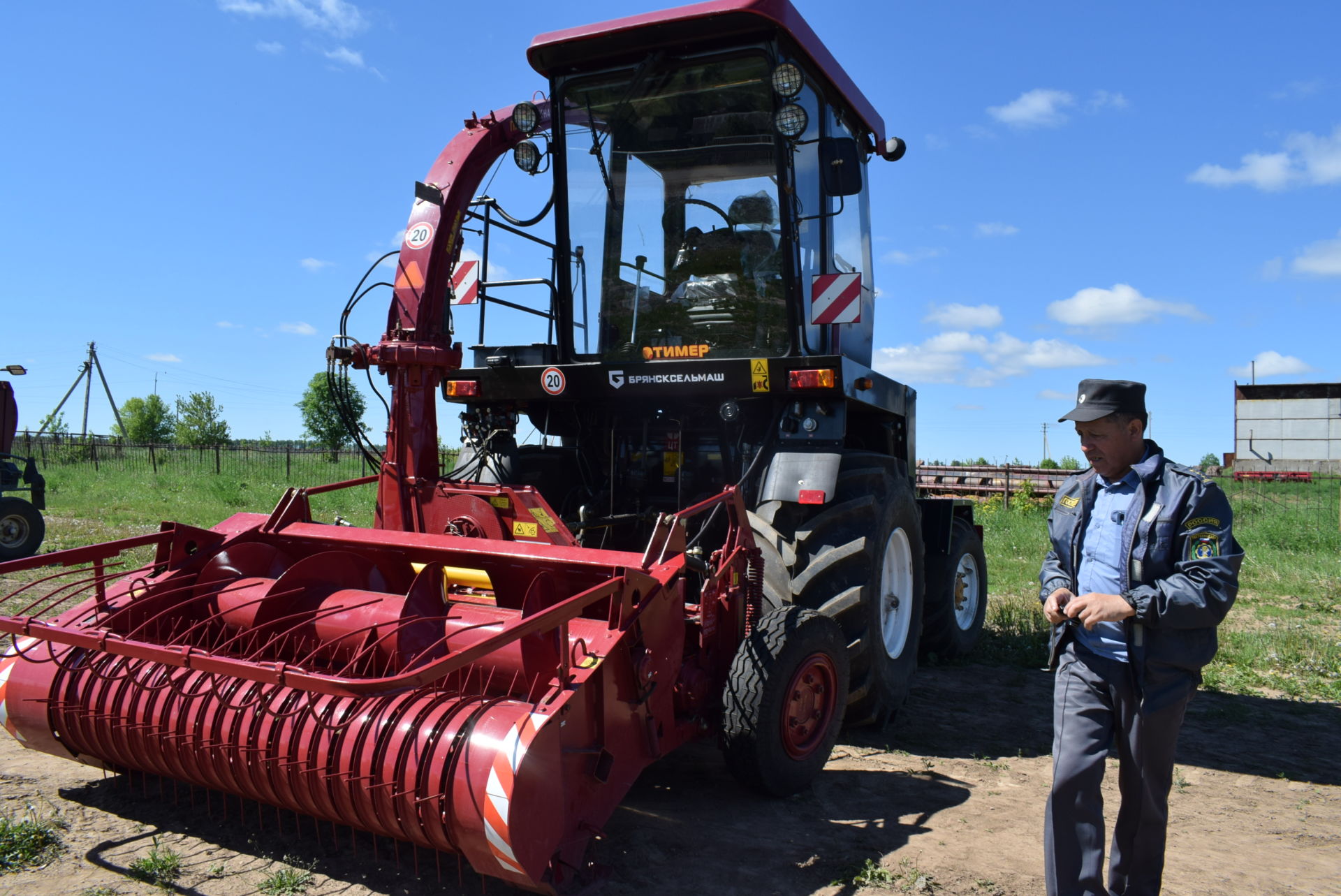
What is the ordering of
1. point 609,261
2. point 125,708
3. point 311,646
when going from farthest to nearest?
1. point 609,261
2. point 311,646
3. point 125,708

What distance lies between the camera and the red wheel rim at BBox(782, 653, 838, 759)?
375 centimetres

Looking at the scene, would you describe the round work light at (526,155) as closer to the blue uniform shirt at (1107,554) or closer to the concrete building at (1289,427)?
the blue uniform shirt at (1107,554)

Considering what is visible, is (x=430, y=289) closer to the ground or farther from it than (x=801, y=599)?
farther from it

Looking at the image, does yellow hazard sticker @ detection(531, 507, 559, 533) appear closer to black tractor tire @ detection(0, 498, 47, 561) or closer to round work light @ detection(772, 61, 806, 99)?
round work light @ detection(772, 61, 806, 99)

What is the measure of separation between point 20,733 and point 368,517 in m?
11.1

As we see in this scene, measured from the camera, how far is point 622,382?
16.5ft

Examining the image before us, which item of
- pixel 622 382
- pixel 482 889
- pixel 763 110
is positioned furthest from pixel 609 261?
pixel 482 889

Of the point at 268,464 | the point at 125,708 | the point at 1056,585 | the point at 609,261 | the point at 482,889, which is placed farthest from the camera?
the point at 268,464

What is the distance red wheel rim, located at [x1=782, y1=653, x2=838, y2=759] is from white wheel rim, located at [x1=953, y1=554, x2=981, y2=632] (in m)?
3.15

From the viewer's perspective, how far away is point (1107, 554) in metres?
2.91

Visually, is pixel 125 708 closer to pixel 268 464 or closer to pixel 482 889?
pixel 482 889

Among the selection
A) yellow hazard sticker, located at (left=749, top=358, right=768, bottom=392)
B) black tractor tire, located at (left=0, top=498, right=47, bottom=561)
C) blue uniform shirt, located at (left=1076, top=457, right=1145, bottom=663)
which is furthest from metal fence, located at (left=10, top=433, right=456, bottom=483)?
blue uniform shirt, located at (left=1076, top=457, right=1145, bottom=663)

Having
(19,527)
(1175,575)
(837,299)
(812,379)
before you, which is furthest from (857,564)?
(19,527)

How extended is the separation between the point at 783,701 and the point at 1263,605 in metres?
7.51
